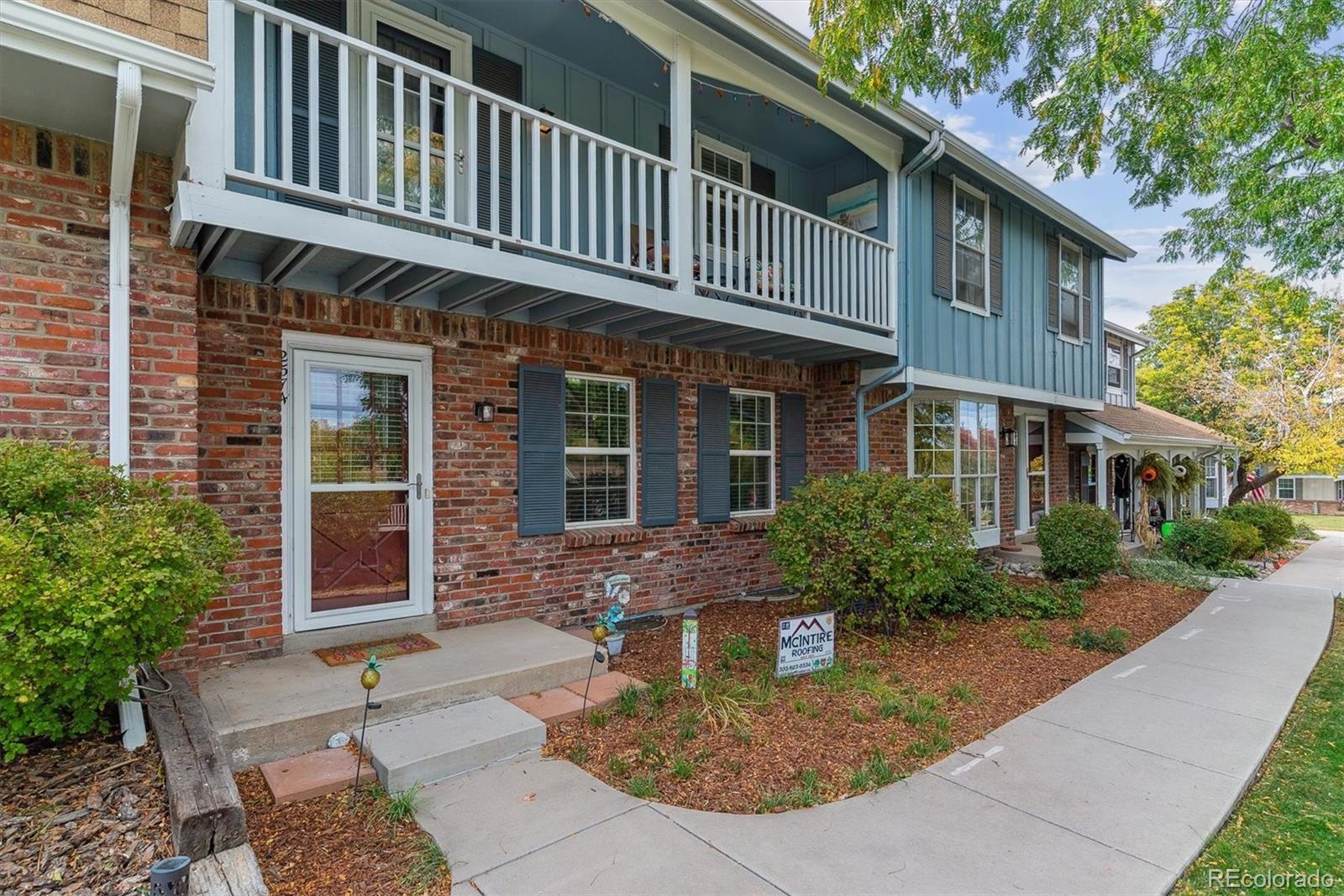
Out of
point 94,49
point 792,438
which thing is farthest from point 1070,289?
point 94,49

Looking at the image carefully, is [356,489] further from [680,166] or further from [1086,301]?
[1086,301]

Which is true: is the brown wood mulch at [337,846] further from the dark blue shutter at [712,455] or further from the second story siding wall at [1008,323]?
the second story siding wall at [1008,323]

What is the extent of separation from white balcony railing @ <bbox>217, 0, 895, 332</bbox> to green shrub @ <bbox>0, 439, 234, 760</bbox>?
1.66 meters

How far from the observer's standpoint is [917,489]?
241 inches

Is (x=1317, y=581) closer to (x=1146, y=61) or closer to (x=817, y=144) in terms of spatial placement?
(x=1146, y=61)

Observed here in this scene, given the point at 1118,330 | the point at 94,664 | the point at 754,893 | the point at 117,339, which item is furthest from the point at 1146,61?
the point at 1118,330

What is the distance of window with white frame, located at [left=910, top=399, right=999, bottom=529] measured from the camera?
909 centimetres

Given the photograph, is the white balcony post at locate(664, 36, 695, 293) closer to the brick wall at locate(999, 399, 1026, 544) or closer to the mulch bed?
the mulch bed

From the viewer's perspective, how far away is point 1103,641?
5945 millimetres

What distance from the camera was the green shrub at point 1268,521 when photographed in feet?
40.9

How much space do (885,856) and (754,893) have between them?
24.5 inches

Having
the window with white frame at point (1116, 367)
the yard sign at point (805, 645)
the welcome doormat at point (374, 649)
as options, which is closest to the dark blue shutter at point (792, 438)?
the yard sign at point (805, 645)

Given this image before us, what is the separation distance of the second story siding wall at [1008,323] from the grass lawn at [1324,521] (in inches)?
664

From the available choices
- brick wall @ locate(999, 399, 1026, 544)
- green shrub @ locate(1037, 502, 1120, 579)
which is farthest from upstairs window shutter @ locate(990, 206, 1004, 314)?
green shrub @ locate(1037, 502, 1120, 579)
